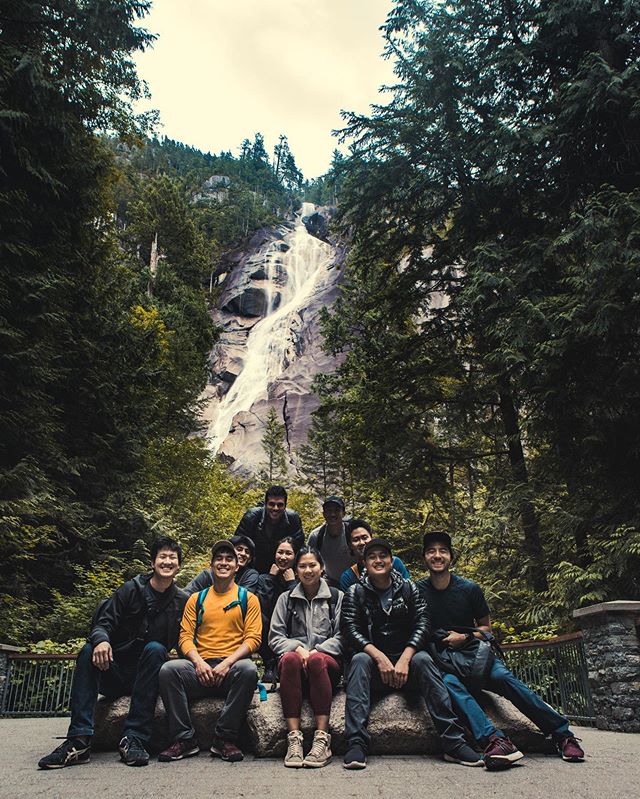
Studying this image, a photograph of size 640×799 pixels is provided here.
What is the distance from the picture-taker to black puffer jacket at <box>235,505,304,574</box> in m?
6.25

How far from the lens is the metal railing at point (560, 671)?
6500 millimetres

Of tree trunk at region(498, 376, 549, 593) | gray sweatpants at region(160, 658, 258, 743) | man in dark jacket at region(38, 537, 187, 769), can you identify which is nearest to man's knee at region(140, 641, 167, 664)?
man in dark jacket at region(38, 537, 187, 769)

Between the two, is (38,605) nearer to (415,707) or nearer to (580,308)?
(415,707)

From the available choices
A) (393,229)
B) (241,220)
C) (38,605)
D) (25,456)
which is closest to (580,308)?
(393,229)

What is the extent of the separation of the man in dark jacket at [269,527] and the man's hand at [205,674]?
6.43ft

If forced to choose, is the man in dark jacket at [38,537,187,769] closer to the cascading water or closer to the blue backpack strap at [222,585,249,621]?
the blue backpack strap at [222,585,249,621]

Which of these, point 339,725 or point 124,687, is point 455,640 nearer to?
point 339,725

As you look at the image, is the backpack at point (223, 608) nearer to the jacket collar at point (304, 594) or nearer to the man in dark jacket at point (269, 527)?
the jacket collar at point (304, 594)

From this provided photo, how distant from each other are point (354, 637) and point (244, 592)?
0.96 m

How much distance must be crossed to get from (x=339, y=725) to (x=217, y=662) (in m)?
1.01

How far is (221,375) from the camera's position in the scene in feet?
146

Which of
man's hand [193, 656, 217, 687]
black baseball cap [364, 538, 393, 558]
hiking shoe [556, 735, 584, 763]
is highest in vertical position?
black baseball cap [364, 538, 393, 558]

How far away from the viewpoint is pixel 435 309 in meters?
12.5

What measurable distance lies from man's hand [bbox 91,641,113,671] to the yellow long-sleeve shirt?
57 cm
